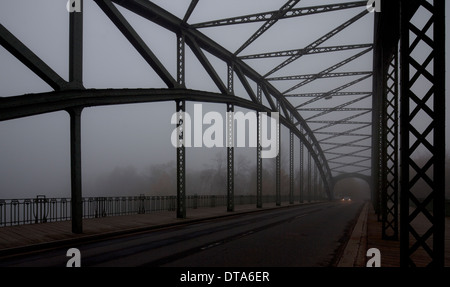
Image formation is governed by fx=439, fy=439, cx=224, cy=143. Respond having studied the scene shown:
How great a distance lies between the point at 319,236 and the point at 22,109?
1037 centimetres

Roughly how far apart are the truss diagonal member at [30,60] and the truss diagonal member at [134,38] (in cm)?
466

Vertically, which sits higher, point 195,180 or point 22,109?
point 22,109

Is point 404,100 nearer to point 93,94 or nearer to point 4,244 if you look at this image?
point 4,244

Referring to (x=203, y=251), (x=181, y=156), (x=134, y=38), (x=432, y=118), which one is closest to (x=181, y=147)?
(x=181, y=156)

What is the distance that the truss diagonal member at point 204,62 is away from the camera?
80.6 ft

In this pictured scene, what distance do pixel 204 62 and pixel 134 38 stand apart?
306 inches

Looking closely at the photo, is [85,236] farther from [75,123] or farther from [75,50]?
[75,50]

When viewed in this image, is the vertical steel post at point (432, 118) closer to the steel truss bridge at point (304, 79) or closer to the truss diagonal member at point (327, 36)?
the steel truss bridge at point (304, 79)

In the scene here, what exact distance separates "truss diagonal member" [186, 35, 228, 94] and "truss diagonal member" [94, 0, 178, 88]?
14.3ft

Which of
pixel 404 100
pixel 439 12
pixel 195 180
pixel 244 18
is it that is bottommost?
pixel 195 180

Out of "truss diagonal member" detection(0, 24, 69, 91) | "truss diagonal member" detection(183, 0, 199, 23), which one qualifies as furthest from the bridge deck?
"truss diagonal member" detection(183, 0, 199, 23)
